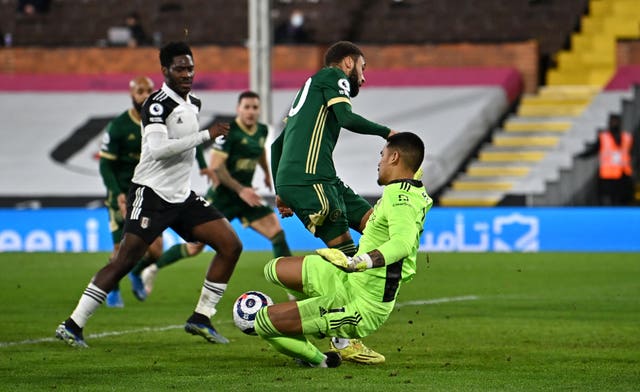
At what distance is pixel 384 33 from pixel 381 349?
23112 millimetres

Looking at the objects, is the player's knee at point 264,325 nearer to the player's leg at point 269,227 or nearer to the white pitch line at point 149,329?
the white pitch line at point 149,329

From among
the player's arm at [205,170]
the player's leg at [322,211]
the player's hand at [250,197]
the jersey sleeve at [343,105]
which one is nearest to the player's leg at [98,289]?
the player's leg at [322,211]

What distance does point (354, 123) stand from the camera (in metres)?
8.91

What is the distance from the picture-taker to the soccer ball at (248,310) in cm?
840

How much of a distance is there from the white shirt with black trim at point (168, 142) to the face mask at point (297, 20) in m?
22.5

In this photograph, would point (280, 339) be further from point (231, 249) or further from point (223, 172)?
point (223, 172)

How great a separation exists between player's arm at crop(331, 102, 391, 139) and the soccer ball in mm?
1241

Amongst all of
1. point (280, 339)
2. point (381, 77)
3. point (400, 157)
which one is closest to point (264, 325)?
point (280, 339)

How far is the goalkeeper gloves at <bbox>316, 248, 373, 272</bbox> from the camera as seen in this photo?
7594 millimetres

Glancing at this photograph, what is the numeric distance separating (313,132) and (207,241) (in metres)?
1.40

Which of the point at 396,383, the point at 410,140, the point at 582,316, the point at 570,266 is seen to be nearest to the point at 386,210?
the point at 410,140

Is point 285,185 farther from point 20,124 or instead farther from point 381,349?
point 20,124

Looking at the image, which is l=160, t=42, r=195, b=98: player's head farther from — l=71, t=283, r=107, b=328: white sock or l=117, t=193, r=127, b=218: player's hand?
l=117, t=193, r=127, b=218: player's hand

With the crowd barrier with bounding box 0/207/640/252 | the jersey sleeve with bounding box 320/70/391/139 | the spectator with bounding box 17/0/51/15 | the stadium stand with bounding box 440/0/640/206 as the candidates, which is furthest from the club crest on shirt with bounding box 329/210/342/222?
the spectator with bounding box 17/0/51/15
